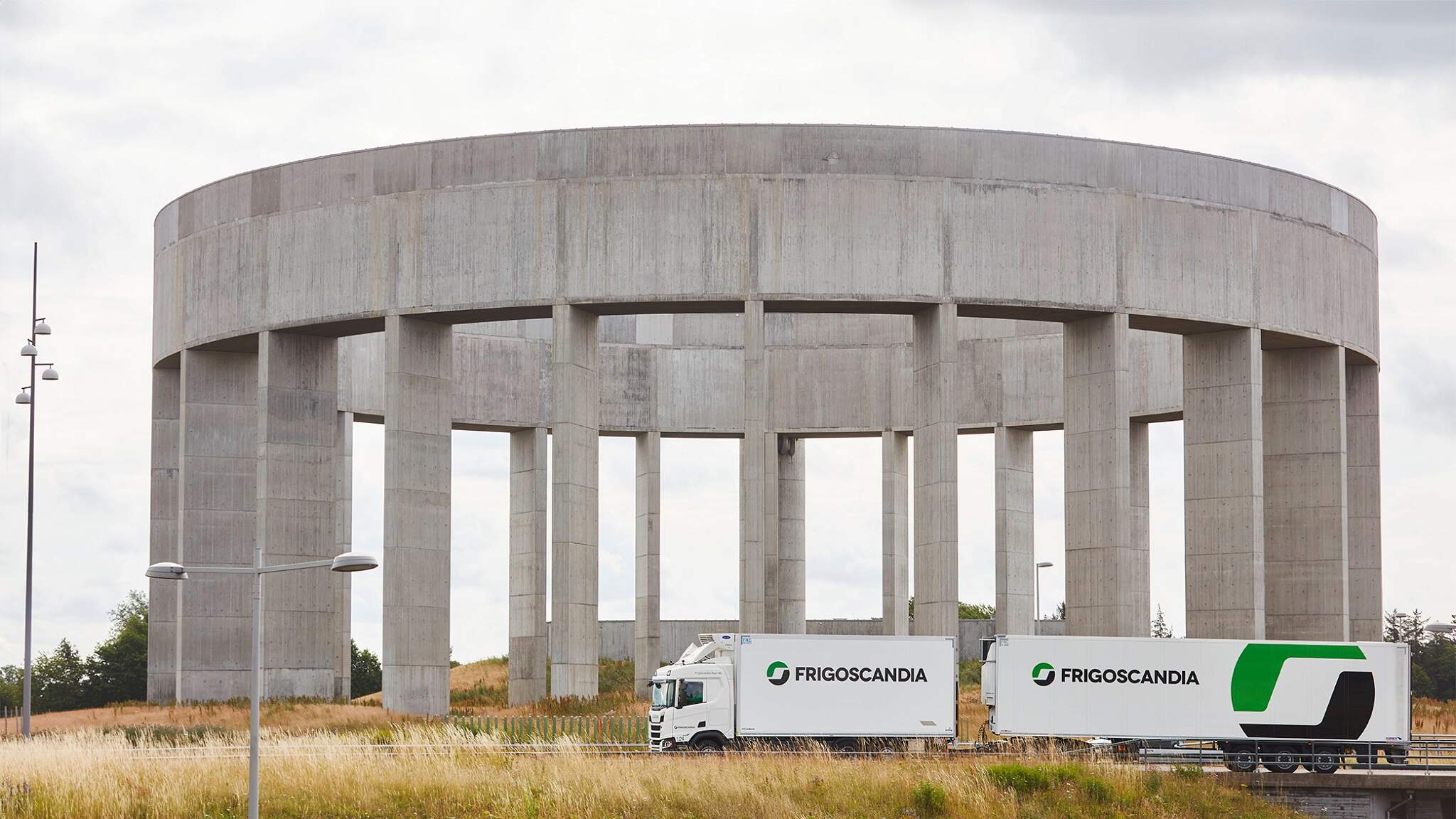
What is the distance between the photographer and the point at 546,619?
63000 mm

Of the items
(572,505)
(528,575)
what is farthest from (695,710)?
(528,575)

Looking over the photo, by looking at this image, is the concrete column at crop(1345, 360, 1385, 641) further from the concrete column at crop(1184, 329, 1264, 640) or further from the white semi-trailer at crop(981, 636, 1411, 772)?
the white semi-trailer at crop(981, 636, 1411, 772)

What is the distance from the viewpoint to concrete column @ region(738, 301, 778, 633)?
42562 millimetres

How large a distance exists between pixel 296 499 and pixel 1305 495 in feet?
87.0

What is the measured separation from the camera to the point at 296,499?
47.5m

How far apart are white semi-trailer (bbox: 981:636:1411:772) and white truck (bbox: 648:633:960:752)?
4.91 ft

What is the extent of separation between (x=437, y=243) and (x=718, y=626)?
37.7 m

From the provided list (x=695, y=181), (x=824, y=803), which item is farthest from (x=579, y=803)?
(x=695, y=181)

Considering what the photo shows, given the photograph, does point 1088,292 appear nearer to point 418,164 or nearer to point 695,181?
point 695,181

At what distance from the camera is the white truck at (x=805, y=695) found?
35.4 meters

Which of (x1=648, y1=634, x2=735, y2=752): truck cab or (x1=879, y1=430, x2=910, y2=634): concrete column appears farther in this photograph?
(x1=879, y1=430, x2=910, y2=634): concrete column

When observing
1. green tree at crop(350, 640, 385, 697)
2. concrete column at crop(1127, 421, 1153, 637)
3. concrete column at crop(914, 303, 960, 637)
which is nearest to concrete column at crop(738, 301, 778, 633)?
concrete column at crop(914, 303, 960, 637)

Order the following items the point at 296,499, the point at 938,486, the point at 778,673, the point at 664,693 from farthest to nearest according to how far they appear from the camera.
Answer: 1. the point at 296,499
2. the point at 938,486
3. the point at 664,693
4. the point at 778,673

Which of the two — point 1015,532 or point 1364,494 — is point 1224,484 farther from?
point 1015,532
